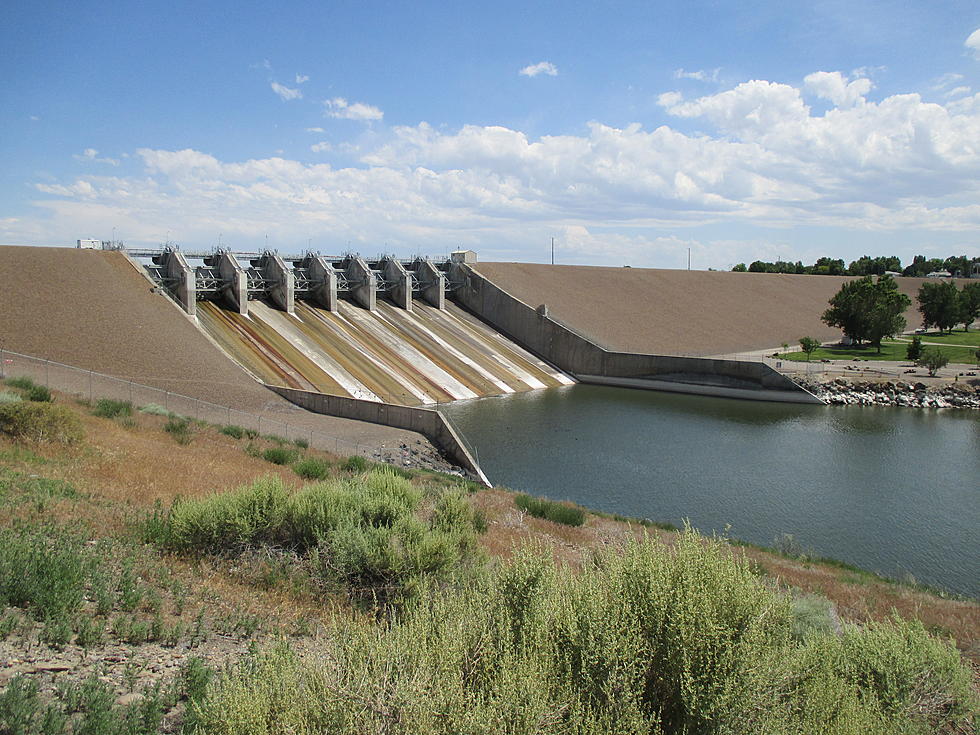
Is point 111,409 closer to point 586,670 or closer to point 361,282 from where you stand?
point 586,670

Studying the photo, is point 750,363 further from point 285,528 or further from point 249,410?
point 285,528

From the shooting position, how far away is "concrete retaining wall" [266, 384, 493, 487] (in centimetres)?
1925

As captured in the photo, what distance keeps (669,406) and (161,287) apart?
20.9m

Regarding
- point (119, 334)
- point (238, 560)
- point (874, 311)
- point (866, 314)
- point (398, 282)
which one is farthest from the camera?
point (866, 314)

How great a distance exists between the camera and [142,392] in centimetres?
1917

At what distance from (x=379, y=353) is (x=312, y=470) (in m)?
16.1

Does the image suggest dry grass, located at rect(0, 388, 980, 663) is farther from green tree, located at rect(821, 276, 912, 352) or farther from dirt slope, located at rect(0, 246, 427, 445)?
green tree, located at rect(821, 276, 912, 352)

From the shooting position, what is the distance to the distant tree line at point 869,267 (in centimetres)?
8288

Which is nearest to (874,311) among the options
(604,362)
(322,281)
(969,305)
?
(969,305)

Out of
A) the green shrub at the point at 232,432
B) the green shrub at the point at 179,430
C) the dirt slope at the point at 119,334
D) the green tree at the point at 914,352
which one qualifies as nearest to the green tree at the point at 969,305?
the green tree at the point at 914,352

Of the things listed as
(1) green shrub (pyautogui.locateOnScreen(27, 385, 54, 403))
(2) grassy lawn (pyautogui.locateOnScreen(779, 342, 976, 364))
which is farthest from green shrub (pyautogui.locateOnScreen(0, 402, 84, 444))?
(2) grassy lawn (pyautogui.locateOnScreen(779, 342, 976, 364))

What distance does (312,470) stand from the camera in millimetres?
13156

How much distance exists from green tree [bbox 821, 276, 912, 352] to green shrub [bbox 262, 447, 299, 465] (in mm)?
39331

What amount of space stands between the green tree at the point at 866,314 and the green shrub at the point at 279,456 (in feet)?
129
